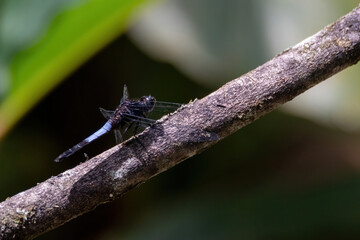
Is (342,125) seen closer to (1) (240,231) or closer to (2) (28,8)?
(1) (240,231)

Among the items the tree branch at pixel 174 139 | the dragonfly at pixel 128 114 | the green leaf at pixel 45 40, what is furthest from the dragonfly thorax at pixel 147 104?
the green leaf at pixel 45 40

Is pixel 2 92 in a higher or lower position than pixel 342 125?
higher

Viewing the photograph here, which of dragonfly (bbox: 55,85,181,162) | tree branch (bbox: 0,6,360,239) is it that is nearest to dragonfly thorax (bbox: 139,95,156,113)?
dragonfly (bbox: 55,85,181,162)

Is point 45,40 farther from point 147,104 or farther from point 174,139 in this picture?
point 174,139

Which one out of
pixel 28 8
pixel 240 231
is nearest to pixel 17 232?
pixel 28 8

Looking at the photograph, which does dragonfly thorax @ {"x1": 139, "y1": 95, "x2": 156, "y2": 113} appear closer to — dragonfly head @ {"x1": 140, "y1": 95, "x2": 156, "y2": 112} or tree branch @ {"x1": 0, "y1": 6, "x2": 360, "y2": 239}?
dragonfly head @ {"x1": 140, "y1": 95, "x2": 156, "y2": 112}

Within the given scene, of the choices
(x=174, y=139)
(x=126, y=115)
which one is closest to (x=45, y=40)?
(x=126, y=115)
